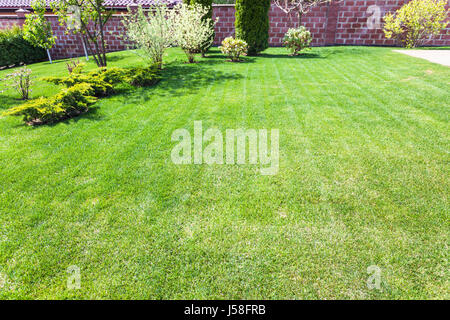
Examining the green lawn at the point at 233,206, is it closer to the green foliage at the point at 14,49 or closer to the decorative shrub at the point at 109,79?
the decorative shrub at the point at 109,79

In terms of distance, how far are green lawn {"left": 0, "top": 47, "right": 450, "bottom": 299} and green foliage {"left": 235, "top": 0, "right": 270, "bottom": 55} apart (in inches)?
317

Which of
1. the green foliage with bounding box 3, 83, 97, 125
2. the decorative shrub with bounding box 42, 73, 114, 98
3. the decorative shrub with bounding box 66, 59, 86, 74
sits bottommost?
the green foliage with bounding box 3, 83, 97, 125

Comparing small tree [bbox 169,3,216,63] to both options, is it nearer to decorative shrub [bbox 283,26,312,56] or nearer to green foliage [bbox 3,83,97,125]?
decorative shrub [bbox 283,26,312,56]

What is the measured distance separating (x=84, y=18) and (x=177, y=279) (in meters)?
11.8

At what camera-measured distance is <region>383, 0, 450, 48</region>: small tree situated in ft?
44.1

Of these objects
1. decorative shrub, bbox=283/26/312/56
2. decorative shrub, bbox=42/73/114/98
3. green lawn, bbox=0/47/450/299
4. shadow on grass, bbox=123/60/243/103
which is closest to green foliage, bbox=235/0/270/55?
decorative shrub, bbox=283/26/312/56

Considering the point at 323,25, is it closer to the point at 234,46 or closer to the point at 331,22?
the point at 331,22

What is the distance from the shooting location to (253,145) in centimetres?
509

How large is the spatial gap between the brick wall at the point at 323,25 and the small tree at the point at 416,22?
0.82 m

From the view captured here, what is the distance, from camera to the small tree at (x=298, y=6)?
49.6 ft

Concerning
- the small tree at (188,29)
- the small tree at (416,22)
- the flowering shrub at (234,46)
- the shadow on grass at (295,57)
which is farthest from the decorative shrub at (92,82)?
the small tree at (416,22)

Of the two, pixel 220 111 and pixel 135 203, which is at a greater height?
pixel 220 111
